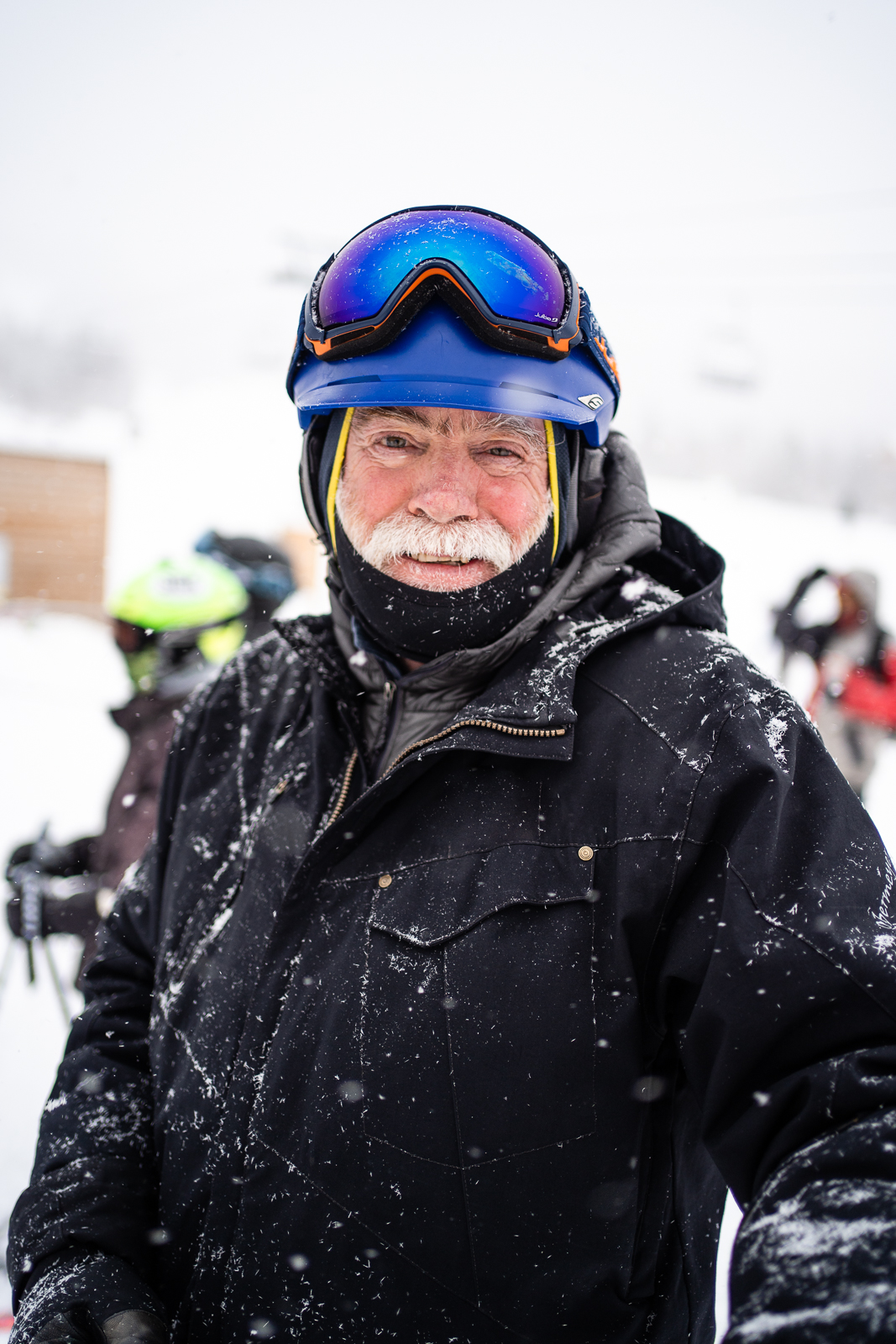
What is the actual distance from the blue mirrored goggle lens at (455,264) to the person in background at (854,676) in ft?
20.3

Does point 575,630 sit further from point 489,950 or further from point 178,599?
point 178,599

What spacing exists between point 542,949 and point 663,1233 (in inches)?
21.4

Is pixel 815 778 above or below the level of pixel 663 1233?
above

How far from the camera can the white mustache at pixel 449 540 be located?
1613mm

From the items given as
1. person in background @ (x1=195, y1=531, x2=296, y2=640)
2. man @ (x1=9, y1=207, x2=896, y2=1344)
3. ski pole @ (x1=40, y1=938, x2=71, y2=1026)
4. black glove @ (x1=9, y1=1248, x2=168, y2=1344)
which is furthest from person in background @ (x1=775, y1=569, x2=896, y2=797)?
black glove @ (x1=9, y1=1248, x2=168, y2=1344)

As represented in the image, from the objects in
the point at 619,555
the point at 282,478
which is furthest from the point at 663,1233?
the point at 282,478

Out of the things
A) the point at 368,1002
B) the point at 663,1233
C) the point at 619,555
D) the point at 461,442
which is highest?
the point at 461,442

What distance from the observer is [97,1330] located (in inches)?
55.8

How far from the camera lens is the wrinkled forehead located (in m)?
1.65

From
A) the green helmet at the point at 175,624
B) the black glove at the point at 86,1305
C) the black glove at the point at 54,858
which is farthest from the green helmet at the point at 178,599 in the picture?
the black glove at the point at 86,1305

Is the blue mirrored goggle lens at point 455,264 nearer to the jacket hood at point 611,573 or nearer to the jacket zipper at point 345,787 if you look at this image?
the jacket hood at point 611,573

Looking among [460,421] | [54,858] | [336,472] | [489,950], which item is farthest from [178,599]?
[489,950]

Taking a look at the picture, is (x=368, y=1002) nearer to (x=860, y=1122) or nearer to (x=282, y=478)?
(x=860, y=1122)

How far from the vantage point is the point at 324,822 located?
62.2 inches
